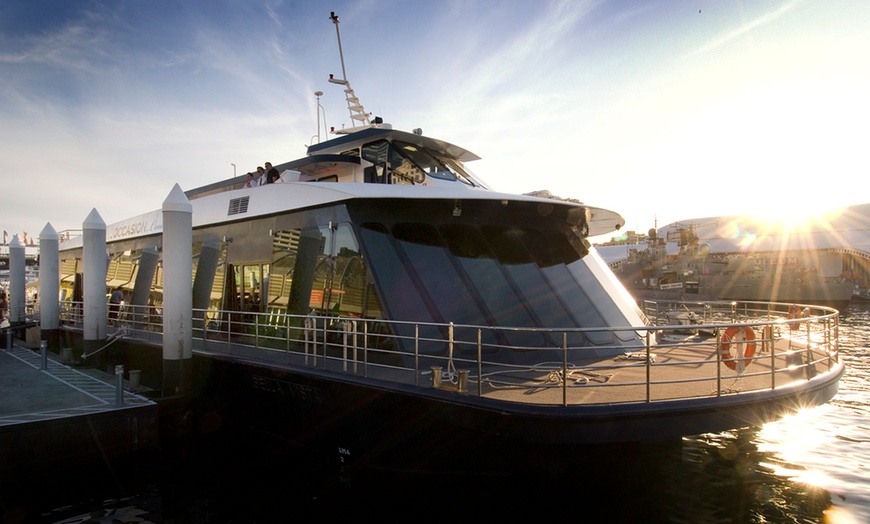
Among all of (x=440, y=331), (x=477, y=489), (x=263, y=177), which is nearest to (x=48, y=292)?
(x=263, y=177)

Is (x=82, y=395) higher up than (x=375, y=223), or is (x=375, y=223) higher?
(x=375, y=223)

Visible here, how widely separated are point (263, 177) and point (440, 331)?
6505 millimetres

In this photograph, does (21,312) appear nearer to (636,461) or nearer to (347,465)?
(347,465)

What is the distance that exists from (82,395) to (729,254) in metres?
75.2

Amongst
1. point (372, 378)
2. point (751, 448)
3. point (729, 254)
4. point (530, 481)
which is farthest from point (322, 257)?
point (729, 254)

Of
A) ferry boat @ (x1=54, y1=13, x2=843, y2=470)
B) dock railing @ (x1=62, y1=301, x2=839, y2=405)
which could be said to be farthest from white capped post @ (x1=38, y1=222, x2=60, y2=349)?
dock railing @ (x1=62, y1=301, x2=839, y2=405)

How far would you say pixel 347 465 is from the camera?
7.11 metres

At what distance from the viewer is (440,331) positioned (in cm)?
748

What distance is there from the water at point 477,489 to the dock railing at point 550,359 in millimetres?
907

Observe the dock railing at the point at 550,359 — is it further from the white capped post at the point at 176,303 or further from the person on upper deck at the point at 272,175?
the person on upper deck at the point at 272,175

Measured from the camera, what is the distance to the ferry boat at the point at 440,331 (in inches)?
223

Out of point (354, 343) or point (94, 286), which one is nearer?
point (354, 343)

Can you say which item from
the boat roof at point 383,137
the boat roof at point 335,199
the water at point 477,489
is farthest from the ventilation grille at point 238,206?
the water at point 477,489

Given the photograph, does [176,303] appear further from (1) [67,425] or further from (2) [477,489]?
(2) [477,489]
